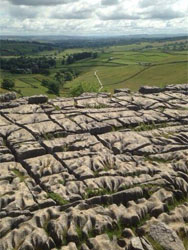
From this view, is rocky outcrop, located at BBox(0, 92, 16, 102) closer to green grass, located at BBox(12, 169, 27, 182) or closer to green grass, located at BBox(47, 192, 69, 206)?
green grass, located at BBox(12, 169, 27, 182)

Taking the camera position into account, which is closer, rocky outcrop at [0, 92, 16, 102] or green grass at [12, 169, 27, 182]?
green grass at [12, 169, 27, 182]

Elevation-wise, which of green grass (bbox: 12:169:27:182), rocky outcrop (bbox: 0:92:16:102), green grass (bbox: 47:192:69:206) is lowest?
green grass (bbox: 47:192:69:206)

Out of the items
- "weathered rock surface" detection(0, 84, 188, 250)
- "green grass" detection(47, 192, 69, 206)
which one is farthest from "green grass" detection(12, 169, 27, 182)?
"green grass" detection(47, 192, 69, 206)

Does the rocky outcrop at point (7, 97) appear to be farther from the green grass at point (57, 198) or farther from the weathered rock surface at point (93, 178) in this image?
the green grass at point (57, 198)

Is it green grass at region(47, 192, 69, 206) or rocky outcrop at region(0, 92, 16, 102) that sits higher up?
rocky outcrop at region(0, 92, 16, 102)

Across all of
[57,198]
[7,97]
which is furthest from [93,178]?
[7,97]

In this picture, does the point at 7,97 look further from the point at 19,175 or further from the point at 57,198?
the point at 57,198

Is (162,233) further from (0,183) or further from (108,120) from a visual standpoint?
A: (108,120)

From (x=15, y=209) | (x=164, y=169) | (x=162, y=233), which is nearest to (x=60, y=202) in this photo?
(x=15, y=209)

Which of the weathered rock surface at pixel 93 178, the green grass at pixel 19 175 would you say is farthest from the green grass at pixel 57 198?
the green grass at pixel 19 175
